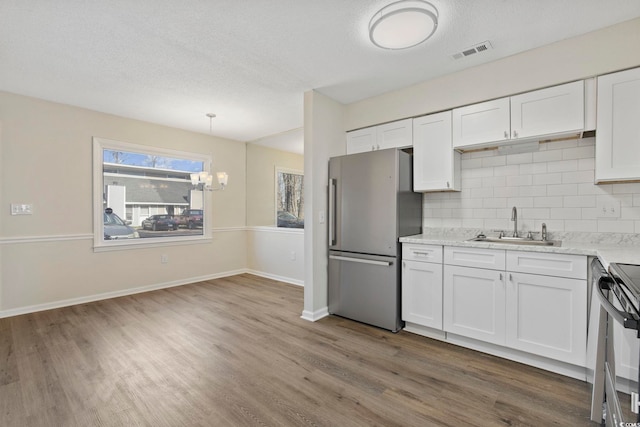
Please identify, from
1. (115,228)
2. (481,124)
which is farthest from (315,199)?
(115,228)

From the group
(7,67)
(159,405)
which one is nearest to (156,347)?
(159,405)

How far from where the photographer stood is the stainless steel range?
108 centimetres

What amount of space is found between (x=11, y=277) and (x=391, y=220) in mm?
4342

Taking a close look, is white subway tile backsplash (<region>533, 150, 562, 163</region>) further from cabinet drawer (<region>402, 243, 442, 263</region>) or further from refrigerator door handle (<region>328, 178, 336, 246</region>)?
refrigerator door handle (<region>328, 178, 336, 246</region>)

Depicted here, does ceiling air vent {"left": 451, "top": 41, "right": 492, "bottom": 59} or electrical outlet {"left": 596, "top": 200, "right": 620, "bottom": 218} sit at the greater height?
ceiling air vent {"left": 451, "top": 41, "right": 492, "bottom": 59}

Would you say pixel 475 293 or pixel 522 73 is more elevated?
pixel 522 73

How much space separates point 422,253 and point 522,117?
4.72 feet

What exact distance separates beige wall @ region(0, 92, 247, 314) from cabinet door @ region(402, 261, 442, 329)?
3.71 meters

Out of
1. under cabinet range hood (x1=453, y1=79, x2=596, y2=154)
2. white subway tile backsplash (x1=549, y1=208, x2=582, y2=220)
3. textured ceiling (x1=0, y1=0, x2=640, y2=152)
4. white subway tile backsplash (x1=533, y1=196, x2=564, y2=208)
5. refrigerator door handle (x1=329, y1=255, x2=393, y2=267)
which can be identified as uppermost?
textured ceiling (x1=0, y1=0, x2=640, y2=152)

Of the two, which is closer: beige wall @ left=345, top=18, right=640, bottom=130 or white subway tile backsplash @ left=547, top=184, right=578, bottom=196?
beige wall @ left=345, top=18, right=640, bottom=130

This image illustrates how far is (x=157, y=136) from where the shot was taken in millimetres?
4598

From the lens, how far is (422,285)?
2.79 metres

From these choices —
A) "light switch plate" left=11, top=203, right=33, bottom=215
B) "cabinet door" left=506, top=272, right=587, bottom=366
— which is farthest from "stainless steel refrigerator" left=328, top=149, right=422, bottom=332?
"light switch plate" left=11, top=203, right=33, bottom=215

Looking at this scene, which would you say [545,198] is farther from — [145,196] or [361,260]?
[145,196]
